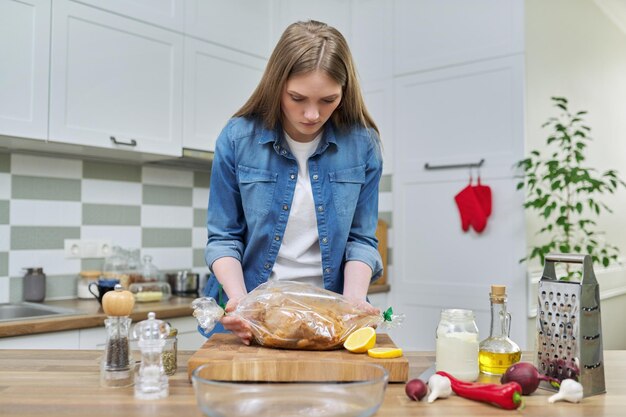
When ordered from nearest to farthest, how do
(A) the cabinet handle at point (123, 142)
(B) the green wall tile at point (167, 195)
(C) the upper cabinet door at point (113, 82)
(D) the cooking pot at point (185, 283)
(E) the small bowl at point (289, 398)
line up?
(E) the small bowl at point (289, 398) → (C) the upper cabinet door at point (113, 82) → (A) the cabinet handle at point (123, 142) → (D) the cooking pot at point (185, 283) → (B) the green wall tile at point (167, 195)

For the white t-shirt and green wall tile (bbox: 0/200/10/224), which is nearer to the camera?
the white t-shirt

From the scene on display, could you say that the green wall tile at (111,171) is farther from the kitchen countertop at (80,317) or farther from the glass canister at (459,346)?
the glass canister at (459,346)

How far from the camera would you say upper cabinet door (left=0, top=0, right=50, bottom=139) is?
82.0 inches

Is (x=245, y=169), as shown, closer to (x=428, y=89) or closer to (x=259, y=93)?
(x=259, y=93)

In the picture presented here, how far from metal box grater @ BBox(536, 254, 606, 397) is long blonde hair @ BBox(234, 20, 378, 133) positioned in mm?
598

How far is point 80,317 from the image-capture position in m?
2.06

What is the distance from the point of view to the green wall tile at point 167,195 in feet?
9.41

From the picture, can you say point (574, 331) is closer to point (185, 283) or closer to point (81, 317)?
point (81, 317)

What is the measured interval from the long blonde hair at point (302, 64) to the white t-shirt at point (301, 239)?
0.39ft

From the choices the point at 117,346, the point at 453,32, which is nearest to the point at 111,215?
the point at 117,346

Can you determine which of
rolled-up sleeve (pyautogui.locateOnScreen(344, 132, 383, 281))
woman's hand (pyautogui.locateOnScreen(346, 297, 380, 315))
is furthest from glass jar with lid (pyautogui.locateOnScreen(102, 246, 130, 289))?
woman's hand (pyautogui.locateOnScreen(346, 297, 380, 315))

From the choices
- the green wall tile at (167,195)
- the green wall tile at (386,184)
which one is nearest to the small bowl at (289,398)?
the green wall tile at (167,195)

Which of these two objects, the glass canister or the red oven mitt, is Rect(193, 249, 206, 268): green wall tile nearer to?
the red oven mitt

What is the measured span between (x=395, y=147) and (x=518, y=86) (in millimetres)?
756
